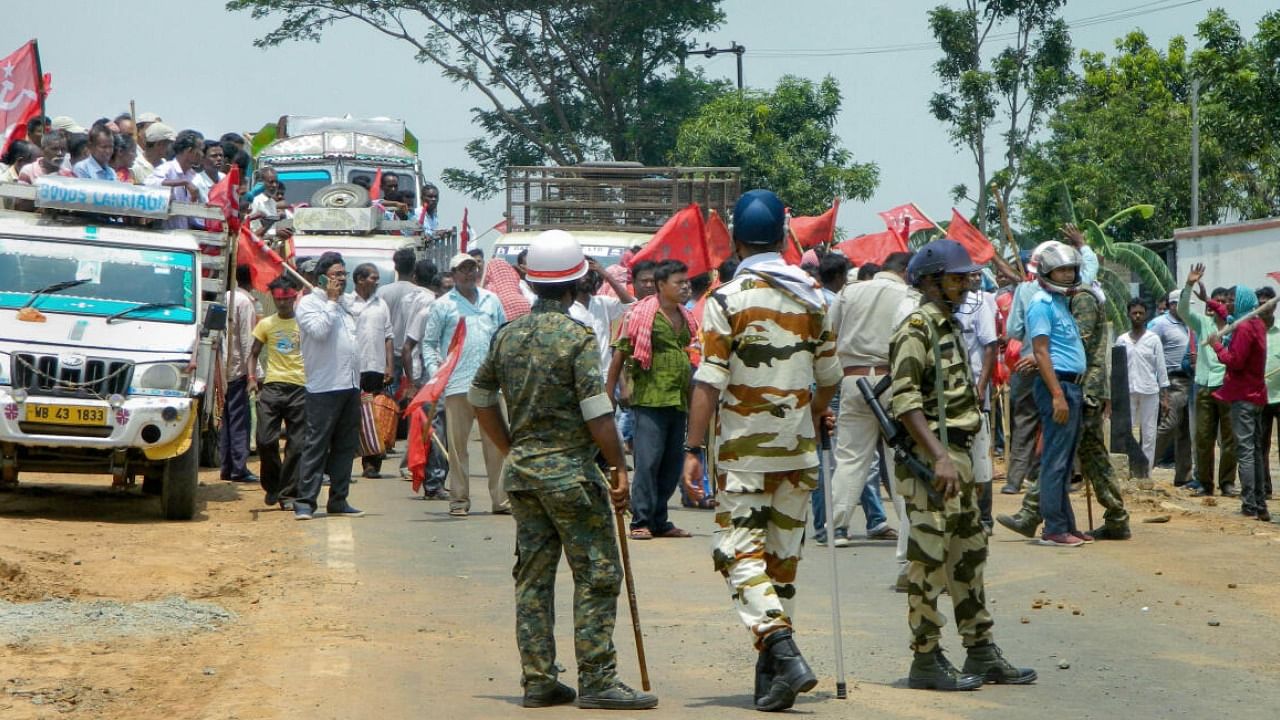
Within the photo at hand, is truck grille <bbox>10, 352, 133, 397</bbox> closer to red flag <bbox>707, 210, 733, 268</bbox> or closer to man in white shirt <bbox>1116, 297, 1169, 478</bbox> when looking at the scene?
red flag <bbox>707, 210, 733, 268</bbox>

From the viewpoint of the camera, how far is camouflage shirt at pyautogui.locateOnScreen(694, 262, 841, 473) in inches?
259

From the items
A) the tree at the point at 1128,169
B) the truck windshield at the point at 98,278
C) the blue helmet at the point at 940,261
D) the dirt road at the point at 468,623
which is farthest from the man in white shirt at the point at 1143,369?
the tree at the point at 1128,169

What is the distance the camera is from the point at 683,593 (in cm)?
935

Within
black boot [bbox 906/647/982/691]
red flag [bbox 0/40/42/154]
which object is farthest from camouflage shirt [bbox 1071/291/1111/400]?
red flag [bbox 0/40/42/154]

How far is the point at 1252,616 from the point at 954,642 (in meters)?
1.87

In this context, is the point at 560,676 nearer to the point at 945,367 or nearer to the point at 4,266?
the point at 945,367

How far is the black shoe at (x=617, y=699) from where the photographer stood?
6336mm

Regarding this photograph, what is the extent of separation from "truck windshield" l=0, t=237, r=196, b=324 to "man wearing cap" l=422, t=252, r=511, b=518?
75.7 inches

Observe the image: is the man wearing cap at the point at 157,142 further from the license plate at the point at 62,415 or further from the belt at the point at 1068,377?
the belt at the point at 1068,377

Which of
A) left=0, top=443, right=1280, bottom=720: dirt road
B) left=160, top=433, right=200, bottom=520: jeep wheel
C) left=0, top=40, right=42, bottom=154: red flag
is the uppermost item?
left=0, top=40, right=42, bottom=154: red flag

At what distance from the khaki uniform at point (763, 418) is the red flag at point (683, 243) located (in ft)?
26.9

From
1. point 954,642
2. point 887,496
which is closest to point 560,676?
point 954,642

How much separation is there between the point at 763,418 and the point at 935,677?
1275 millimetres

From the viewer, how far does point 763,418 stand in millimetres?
6586
